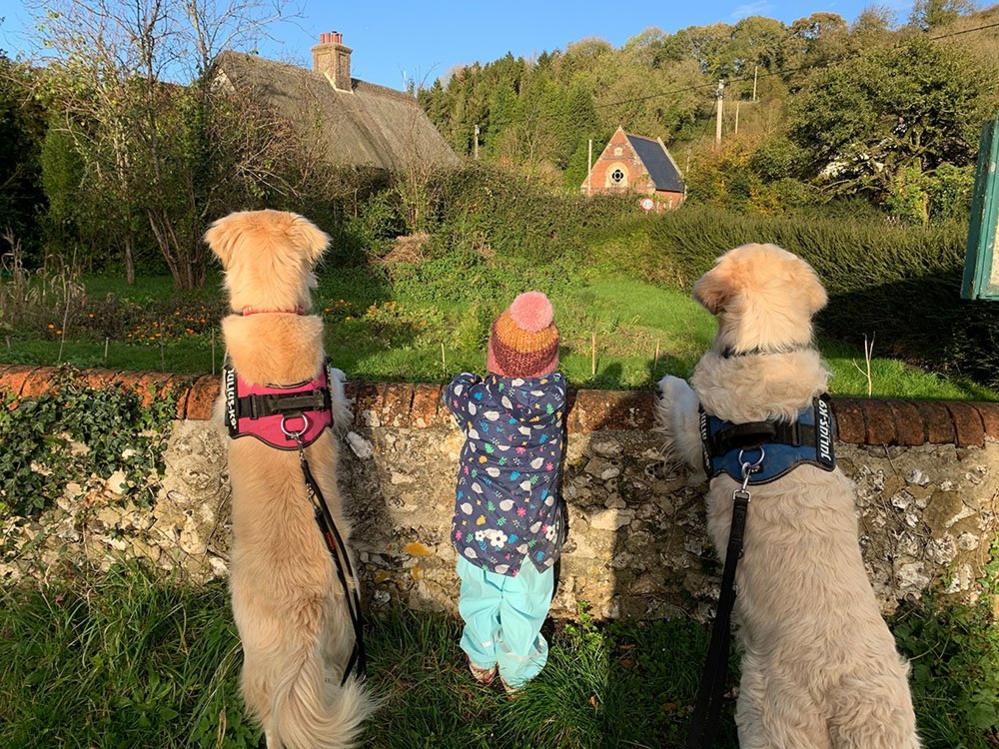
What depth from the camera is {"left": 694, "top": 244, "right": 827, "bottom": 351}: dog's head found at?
9.91 ft

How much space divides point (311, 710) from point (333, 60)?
29.9 m

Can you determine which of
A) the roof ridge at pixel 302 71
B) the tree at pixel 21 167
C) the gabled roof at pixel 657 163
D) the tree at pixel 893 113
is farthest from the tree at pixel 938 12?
the tree at pixel 21 167

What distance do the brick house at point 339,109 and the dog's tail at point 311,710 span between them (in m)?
12.9

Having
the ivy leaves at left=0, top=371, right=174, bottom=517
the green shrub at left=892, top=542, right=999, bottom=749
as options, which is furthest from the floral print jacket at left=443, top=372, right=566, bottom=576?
the green shrub at left=892, top=542, right=999, bottom=749

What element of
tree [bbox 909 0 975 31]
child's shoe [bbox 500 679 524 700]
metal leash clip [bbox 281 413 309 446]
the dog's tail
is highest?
tree [bbox 909 0 975 31]

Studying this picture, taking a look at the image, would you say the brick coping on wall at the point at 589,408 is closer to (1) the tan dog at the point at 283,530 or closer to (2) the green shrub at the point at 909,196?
(1) the tan dog at the point at 283,530

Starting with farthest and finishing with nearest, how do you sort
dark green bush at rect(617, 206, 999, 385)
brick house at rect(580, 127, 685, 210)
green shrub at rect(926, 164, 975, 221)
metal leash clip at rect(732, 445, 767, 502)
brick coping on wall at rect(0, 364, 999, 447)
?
brick house at rect(580, 127, 685, 210), green shrub at rect(926, 164, 975, 221), dark green bush at rect(617, 206, 999, 385), brick coping on wall at rect(0, 364, 999, 447), metal leash clip at rect(732, 445, 767, 502)

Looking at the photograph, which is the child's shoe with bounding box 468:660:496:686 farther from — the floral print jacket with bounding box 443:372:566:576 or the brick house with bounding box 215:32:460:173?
the brick house with bounding box 215:32:460:173

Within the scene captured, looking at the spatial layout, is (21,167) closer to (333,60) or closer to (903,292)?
(333,60)

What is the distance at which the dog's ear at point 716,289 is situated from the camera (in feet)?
10.2

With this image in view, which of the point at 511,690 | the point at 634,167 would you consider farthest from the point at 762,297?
the point at 634,167

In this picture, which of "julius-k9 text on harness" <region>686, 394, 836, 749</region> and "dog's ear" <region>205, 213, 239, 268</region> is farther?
"dog's ear" <region>205, 213, 239, 268</region>

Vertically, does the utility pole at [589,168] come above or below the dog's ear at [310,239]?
above

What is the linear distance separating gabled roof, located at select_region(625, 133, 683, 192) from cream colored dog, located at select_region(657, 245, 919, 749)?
4183 centimetres
